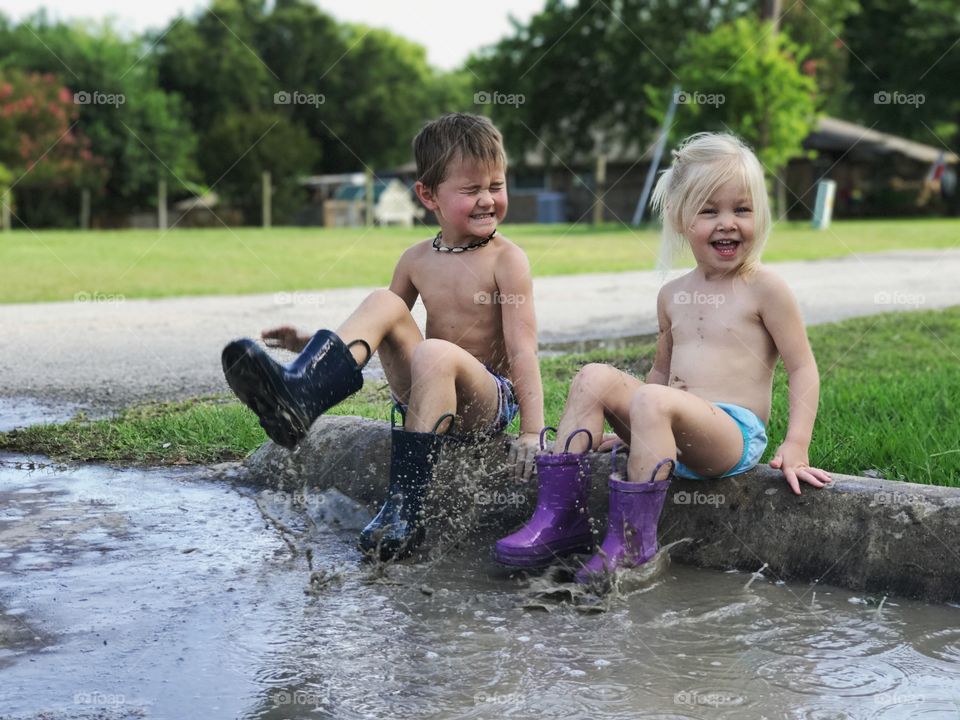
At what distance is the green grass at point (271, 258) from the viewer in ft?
37.2

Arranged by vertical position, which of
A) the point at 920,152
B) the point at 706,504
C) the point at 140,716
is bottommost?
the point at 140,716

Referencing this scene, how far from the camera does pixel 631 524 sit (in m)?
2.82

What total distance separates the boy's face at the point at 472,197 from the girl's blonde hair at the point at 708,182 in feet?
1.60

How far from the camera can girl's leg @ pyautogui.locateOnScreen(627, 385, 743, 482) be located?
2814 mm

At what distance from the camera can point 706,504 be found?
3002 mm

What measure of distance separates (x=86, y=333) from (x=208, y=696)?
19.1 ft

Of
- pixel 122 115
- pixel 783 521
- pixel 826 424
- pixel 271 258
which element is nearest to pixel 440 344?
pixel 783 521

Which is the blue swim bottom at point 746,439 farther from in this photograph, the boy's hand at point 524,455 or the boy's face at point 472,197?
the boy's face at point 472,197

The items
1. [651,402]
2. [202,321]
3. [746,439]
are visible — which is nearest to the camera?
[651,402]

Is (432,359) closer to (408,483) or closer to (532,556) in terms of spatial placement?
(408,483)

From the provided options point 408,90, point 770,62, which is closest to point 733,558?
point 770,62

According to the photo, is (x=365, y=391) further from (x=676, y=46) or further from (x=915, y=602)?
(x=676, y=46)

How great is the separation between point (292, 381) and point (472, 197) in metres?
0.83

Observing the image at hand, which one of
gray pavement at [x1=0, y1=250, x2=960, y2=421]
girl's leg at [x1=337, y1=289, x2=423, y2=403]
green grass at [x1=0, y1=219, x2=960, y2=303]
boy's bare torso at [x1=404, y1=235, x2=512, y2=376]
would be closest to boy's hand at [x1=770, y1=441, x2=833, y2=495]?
boy's bare torso at [x1=404, y1=235, x2=512, y2=376]
